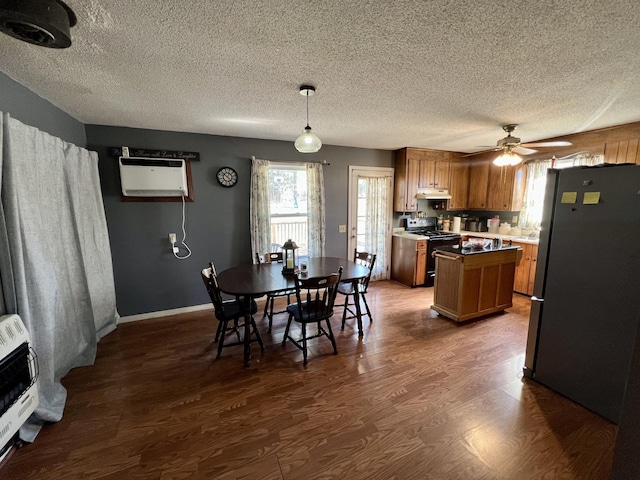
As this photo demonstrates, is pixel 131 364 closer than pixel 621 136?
Yes

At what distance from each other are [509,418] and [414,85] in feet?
8.37

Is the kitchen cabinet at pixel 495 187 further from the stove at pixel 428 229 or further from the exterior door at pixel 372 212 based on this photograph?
the exterior door at pixel 372 212

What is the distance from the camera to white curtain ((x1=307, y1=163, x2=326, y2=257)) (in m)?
4.24

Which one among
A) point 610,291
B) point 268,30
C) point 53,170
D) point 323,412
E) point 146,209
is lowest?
point 323,412

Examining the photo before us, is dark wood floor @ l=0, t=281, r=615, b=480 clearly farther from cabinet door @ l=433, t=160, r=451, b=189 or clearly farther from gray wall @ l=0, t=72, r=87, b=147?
cabinet door @ l=433, t=160, r=451, b=189

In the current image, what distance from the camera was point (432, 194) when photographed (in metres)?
4.90

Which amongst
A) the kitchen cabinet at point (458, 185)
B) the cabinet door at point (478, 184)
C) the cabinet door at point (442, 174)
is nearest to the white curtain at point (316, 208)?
the cabinet door at point (442, 174)

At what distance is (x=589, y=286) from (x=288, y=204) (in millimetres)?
3543

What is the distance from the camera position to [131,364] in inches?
100

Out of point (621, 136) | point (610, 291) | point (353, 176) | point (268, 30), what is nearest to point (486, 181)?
point (621, 136)

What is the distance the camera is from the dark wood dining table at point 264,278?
2449 millimetres

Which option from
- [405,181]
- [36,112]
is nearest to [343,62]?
[36,112]

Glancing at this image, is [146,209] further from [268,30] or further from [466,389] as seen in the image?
[466,389]

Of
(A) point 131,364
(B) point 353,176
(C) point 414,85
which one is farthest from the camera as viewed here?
(B) point 353,176
